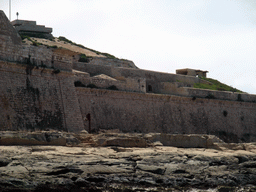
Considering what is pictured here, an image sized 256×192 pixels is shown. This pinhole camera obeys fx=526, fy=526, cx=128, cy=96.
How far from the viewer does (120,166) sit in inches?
493

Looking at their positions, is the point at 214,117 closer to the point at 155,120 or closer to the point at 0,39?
the point at 155,120

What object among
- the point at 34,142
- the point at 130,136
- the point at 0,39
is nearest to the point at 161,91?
the point at 0,39

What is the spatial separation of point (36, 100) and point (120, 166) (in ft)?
24.3

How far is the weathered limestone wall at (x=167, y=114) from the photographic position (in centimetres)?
2506

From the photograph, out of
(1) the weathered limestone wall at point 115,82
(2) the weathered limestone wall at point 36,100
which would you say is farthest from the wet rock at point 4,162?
(1) the weathered limestone wall at point 115,82

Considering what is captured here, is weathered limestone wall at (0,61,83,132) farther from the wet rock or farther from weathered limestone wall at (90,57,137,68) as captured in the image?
weathered limestone wall at (90,57,137,68)

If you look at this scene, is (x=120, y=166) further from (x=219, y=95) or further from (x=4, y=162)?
(x=219, y=95)

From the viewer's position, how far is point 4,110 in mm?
17562

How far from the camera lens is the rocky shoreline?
11.5m

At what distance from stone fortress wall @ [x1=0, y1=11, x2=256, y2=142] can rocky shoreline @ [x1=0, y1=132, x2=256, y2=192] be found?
5175mm

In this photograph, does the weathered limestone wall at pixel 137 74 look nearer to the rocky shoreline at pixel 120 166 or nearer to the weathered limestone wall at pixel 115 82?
the weathered limestone wall at pixel 115 82

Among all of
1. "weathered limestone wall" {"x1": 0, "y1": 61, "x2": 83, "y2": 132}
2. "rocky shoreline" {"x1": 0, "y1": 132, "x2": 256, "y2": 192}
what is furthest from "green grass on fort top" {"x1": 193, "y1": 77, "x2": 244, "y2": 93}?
"rocky shoreline" {"x1": 0, "y1": 132, "x2": 256, "y2": 192}

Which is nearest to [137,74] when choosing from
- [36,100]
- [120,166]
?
[36,100]

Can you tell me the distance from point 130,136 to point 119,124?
443 inches
